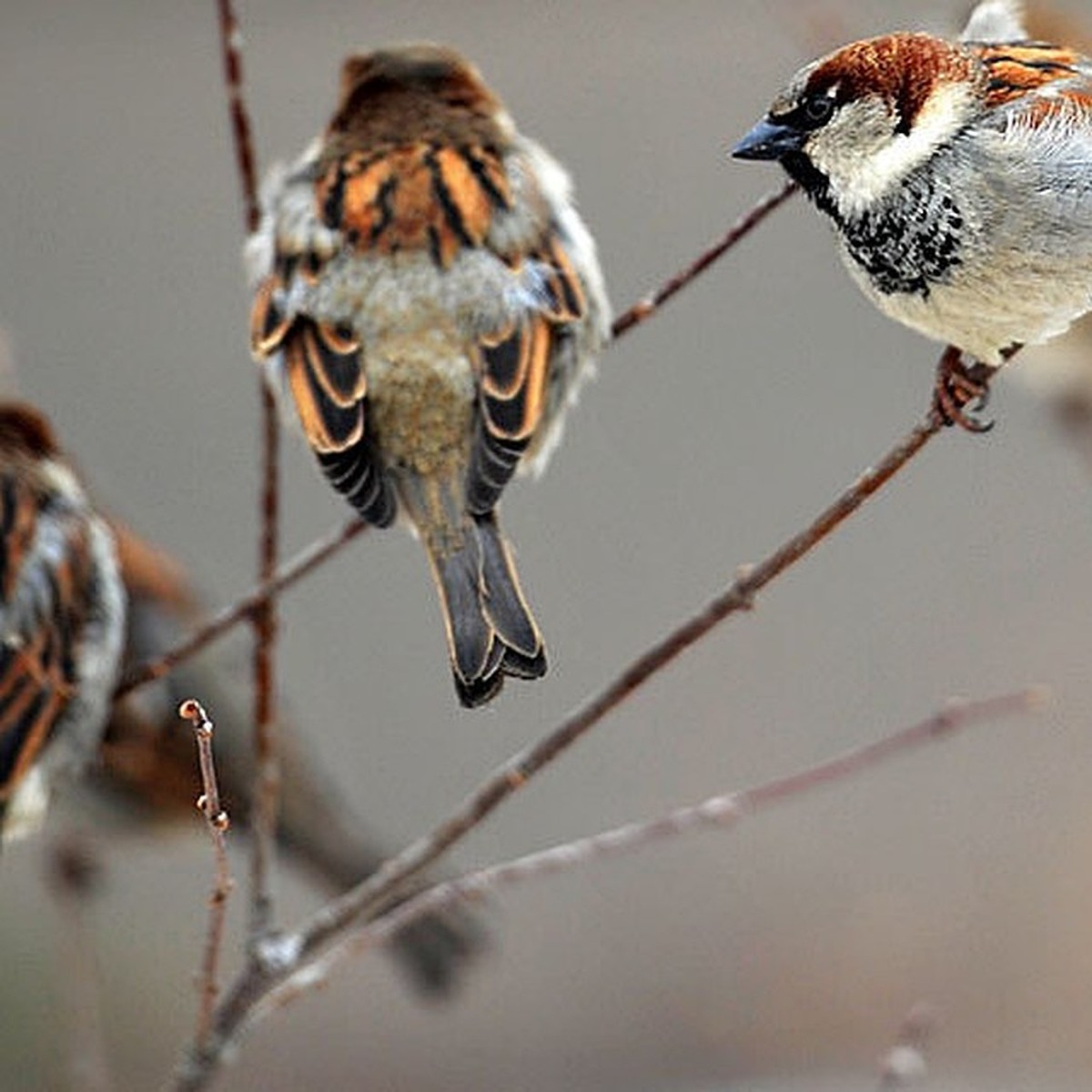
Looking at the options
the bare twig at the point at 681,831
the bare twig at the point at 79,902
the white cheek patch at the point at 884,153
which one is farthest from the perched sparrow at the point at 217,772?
the white cheek patch at the point at 884,153

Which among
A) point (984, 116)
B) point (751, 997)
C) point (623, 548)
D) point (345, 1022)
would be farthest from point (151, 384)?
point (984, 116)

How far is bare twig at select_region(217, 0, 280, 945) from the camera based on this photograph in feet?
6.93

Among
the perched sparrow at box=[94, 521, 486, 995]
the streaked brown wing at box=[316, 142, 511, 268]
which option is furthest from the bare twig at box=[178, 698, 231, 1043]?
the perched sparrow at box=[94, 521, 486, 995]

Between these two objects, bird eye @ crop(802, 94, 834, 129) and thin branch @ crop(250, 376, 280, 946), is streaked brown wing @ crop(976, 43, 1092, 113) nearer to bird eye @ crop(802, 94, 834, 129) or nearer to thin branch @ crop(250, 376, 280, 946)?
bird eye @ crop(802, 94, 834, 129)

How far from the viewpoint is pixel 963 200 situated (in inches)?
75.9

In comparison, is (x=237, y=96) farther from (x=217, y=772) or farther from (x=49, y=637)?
(x=217, y=772)

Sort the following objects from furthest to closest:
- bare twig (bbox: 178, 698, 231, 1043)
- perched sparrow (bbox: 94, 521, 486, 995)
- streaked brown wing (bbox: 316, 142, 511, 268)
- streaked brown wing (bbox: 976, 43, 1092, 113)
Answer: perched sparrow (bbox: 94, 521, 486, 995), streaked brown wing (bbox: 316, 142, 511, 268), streaked brown wing (bbox: 976, 43, 1092, 113), bare twig (bbox: 178, 698, 231, 1043)

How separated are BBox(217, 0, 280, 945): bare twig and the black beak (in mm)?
516

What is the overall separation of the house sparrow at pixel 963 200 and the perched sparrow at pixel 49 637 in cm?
108

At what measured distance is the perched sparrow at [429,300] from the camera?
2.24 m

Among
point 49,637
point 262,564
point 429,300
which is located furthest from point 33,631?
point 429,300

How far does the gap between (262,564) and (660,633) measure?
2.97m

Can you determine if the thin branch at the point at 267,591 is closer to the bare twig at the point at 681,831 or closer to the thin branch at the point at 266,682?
the thin branch at the point at 266,682

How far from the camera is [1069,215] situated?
1.93 metres
